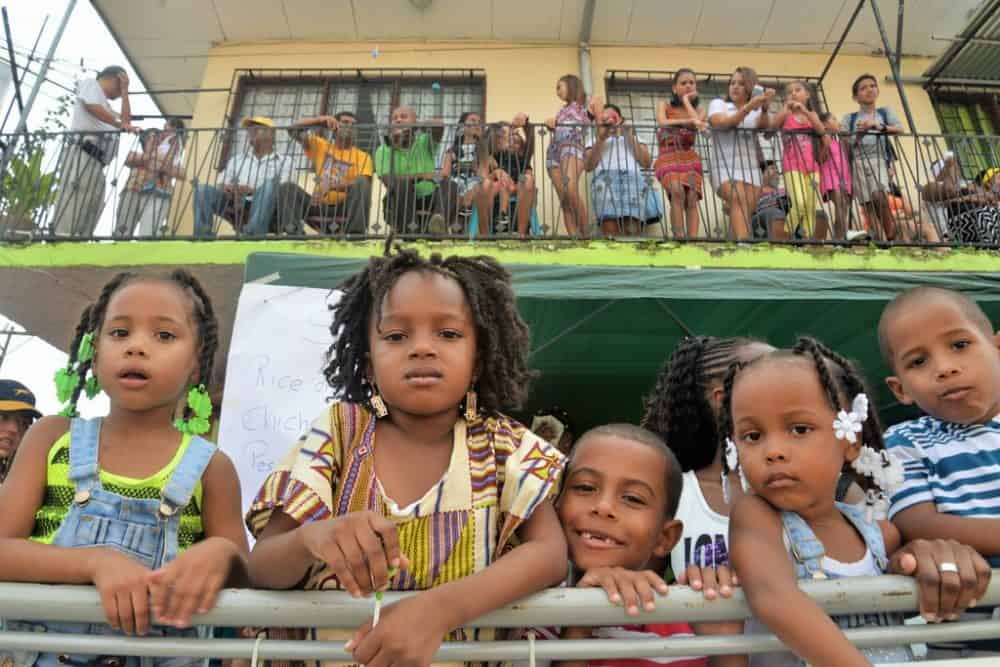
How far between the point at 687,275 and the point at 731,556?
3.12 meters

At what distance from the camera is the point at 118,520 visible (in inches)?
57.9

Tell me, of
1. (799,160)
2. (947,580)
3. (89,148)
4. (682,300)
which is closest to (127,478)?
(947,580)

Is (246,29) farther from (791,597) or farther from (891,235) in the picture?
(791,597)

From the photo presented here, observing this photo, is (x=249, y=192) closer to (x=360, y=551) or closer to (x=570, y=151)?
(x=570, y=151)

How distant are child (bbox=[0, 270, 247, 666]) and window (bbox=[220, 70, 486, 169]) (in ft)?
22.6

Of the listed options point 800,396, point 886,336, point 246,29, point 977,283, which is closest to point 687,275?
point 977,283

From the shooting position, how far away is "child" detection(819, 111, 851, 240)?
6.38 meters

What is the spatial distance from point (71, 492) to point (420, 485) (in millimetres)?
779

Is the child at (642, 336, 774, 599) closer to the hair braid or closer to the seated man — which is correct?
the hair braid

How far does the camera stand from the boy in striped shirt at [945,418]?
146cm

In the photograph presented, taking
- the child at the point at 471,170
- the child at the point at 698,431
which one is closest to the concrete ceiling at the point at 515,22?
the child at the point at 471,170

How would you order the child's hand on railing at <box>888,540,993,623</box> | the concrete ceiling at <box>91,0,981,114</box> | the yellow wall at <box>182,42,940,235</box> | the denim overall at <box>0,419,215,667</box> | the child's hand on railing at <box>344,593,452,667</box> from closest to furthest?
the child's hand on railing at <box>344,593,452,667</box> < the child's hand on railing at <box>888,540,993,623</box> < the denim overall at <box>0,419,215,667</box> < the concrete ceiling at <box>91,0,981,114</box> < the yellow wall at <box>182,42,940,235</box>

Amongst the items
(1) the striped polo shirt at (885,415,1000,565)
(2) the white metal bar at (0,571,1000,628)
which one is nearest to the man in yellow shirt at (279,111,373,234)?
(1) the striped polo shirt at (885,415,1000,565)

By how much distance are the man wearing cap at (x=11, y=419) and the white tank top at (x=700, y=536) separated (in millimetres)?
3234
